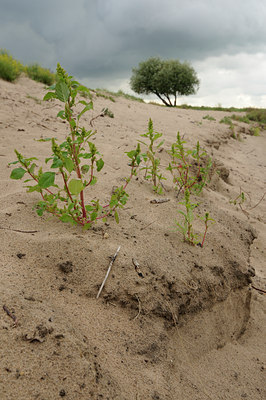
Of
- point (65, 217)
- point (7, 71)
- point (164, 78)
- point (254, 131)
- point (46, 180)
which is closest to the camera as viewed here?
point (46, 180)

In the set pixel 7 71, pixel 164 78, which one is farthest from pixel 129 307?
pixel 164 78

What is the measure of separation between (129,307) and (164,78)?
30.0 metres

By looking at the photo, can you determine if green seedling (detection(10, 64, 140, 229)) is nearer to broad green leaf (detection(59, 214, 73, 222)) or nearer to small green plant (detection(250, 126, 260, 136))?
broad green leaf (detection(59, 214, 73, 222))

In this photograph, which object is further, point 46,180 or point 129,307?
point 129,307

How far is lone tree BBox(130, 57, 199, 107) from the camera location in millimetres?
28516

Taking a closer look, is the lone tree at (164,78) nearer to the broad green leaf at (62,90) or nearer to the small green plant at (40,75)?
the small green plant at (40,75)

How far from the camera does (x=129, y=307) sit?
1649mm

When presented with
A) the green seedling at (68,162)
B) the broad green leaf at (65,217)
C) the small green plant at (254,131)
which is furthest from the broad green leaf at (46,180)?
the small green plant at (254,131)

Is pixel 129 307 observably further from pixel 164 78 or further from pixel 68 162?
pixel 164 78

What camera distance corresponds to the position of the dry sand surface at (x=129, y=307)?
3.94 feet

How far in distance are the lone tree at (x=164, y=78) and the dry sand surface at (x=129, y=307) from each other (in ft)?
93.6

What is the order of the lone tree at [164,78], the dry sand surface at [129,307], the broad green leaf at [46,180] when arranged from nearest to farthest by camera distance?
1. the dry sand surface at [129,307]
2. the broad green leaf at [46,180]
3. the lone tree at [164,78]

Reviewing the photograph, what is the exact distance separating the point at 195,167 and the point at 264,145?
6.70m

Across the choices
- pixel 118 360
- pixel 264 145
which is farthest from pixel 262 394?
pixel 264 145
